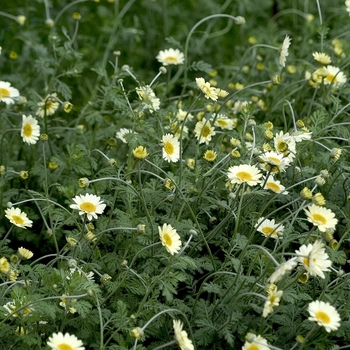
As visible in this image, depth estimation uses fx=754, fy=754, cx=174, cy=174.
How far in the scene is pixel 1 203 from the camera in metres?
3.11

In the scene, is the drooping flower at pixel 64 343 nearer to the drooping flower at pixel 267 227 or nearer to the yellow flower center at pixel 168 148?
the drooping flower at pixel 267 227

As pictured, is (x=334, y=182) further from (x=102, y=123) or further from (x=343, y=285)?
(x=102, y=123)

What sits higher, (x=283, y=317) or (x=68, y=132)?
(x=68, y=132)

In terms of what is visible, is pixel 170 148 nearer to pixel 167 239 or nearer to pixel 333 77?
pixel 167 239

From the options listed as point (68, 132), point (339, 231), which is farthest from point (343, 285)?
point (68, 132)

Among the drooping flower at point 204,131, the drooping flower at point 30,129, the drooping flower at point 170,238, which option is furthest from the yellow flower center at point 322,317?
the drooping flower at point 30,129

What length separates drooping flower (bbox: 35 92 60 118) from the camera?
10.4 feet

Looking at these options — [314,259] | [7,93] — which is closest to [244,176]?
[314,259]

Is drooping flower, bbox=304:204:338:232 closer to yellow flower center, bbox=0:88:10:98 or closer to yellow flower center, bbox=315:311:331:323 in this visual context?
yellow flower center, bbox=315:311:331:323

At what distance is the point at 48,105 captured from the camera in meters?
3.29

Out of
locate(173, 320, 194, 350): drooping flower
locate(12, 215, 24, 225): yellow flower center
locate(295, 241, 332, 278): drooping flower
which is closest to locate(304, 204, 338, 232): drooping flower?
locate(295, 241, 332, 278): drooping flower

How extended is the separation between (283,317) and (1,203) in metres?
1.32

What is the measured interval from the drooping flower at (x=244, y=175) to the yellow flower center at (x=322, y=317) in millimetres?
494

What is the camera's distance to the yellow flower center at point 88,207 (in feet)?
8.25
